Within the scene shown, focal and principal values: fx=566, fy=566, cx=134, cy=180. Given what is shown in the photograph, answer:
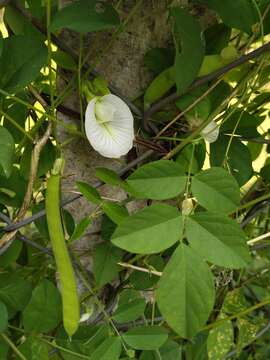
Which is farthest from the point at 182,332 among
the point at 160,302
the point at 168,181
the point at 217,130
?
the point at 217,130

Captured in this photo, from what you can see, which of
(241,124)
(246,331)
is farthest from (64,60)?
(246,331)

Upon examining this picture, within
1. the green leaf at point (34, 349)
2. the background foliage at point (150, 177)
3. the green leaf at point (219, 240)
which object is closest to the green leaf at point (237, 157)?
the background foliage at point (150, 177)

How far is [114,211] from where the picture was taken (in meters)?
0.67

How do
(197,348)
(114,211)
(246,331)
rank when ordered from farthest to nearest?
(246,331) → (197,348) → (114,211)

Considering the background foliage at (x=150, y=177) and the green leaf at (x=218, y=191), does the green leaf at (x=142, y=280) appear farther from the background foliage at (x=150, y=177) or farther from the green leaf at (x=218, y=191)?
the green leaf at (x=218, y=191)

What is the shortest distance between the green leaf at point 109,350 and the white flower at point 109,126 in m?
0.23

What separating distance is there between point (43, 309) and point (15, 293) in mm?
55

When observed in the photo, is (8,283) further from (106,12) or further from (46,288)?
(106,12)

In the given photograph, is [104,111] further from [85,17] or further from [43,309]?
[43,309]

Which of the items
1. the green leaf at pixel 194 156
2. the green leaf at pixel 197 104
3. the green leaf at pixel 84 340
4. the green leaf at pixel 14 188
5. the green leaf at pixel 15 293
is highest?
the green leaf at pixel 197 104

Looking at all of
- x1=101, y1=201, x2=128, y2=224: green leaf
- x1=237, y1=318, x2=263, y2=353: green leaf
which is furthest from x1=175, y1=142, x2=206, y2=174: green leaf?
x1=237, y1=318, x2=263, y2=353: green leaf

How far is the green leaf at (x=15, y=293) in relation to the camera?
2.53ft

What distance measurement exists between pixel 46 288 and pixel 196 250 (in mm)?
244

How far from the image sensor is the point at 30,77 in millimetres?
657
